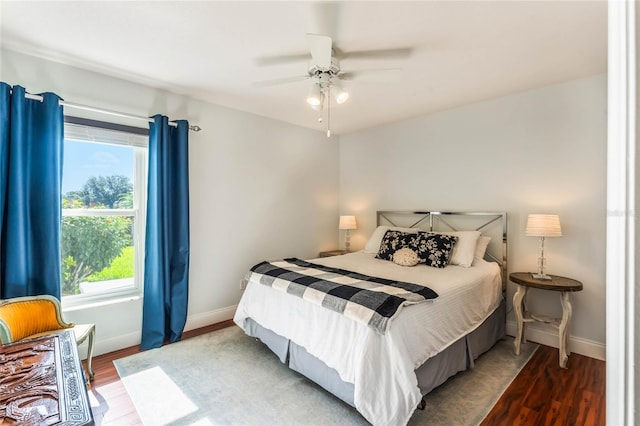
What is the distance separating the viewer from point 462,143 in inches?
139

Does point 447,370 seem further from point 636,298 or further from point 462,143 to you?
point 462,143

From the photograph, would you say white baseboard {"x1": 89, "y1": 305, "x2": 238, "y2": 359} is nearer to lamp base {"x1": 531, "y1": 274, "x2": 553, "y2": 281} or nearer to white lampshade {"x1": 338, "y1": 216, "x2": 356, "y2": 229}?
white lampshade {"x1": 338, "y1": 216, "x2": 356, "y2": 229}

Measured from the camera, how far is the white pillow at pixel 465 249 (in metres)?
2.97

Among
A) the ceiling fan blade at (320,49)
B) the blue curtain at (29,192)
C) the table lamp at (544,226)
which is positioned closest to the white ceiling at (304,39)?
the ceiling fan blade at (320,49)

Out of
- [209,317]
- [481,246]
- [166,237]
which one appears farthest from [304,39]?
[209,317]

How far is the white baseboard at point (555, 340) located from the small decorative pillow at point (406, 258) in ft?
4.04

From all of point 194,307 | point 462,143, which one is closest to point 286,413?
point 194,307

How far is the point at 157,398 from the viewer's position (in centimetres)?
209

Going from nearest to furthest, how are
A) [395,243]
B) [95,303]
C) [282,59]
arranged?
[282,59]
[95,303]
[395,243]

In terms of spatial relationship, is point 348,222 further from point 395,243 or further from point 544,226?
point 544,226

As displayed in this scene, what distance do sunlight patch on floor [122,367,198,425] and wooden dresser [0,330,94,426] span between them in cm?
75

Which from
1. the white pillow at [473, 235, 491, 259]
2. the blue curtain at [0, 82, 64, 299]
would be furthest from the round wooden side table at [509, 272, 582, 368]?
the blue curtain at [0, 82, 64, 299]

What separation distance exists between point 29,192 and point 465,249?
3.83 metres

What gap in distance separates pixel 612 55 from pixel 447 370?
89.4 inches
